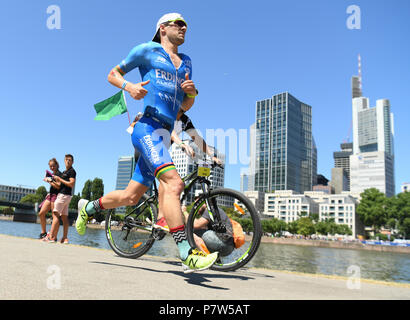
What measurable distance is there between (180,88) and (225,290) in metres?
2.27

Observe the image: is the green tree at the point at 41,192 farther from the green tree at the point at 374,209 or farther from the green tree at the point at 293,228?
the green tree at the point at 374,209

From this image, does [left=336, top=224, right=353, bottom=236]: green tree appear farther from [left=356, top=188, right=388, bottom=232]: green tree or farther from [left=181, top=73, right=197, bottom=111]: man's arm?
[left=181, top=73, right=197, bottom=111]: man's arm

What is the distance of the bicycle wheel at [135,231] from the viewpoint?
477cm

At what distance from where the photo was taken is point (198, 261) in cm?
286

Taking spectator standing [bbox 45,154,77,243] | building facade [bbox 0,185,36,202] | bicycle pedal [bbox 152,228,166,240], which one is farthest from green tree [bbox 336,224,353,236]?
building facade [bbox 0,185,36,202]

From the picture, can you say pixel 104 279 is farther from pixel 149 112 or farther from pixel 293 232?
pixel 293 232

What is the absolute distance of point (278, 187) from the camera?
18200cm

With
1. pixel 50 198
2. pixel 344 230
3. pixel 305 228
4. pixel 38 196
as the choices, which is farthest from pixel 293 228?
pixel 50 198

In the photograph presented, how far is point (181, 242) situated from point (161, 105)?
1.52 m

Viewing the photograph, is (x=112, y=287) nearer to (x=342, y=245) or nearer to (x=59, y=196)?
(x=59, y=196)

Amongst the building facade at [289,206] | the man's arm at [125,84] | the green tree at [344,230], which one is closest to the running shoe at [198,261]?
the man's arm at [125,84]

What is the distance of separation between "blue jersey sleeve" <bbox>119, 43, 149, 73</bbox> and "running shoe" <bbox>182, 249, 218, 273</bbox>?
7.48ft

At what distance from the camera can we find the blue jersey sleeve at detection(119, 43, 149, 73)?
12.2 ft

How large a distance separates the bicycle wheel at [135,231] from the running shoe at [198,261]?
1815mm
